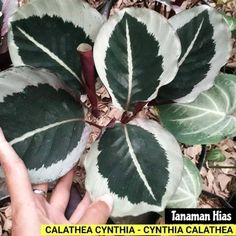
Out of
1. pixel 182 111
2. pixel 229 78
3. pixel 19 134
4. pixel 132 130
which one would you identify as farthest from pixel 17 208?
pixel 229 78

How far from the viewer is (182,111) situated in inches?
34.1

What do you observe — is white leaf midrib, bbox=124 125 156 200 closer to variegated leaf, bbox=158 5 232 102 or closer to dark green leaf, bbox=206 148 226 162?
variegated leaf, bbox=158 5 232 102

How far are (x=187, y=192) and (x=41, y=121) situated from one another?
0.36 m

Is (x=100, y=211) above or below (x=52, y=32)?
below

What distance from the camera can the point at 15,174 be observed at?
2.28 feet

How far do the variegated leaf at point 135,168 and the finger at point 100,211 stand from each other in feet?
0.04

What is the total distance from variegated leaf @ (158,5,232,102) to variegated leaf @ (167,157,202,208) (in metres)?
0.18

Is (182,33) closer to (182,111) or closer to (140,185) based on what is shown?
(182,111)

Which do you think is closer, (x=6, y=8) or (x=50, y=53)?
(x=50, y=53)

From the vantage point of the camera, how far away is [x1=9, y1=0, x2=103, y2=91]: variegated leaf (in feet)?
2.40

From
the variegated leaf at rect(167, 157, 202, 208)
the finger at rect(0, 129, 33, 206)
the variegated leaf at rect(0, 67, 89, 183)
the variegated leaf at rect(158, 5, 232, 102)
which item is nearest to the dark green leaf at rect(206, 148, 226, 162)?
the variegated leaf at rect(167, 157, 202, 208)

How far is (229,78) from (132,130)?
262mm

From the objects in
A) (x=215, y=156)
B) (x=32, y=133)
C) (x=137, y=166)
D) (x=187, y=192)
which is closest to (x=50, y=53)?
(x=32, y=133)

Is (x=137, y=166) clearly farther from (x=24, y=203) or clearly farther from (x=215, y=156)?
(x=215, y=156)
